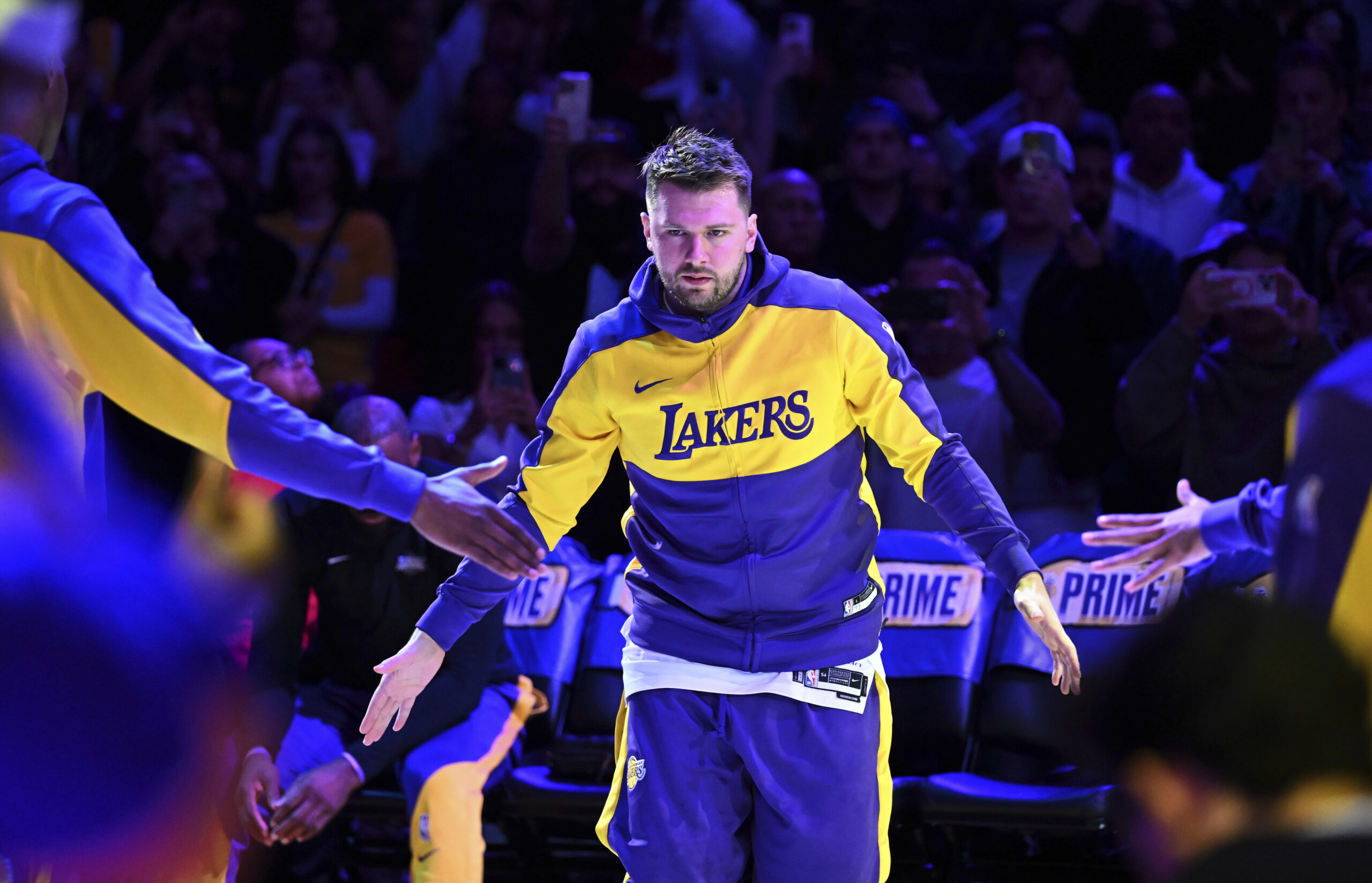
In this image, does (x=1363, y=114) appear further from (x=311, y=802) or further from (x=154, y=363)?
(x=154, y=363)

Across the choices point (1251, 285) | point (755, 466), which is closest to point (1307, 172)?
point (1251, 285)

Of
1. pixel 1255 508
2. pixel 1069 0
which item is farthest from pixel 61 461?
pixel 1069 0

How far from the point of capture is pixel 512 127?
21.5 feet

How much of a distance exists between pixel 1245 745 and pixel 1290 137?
16.7 feet

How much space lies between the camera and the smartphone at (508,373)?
5.26 metres

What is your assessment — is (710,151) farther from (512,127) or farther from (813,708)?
(512,127)

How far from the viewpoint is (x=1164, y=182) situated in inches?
235

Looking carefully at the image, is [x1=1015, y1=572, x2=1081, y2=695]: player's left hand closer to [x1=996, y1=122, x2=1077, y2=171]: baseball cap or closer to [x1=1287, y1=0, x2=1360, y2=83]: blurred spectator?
[x1=996, y1=122, x2=1077, y2=171]: baseball cap

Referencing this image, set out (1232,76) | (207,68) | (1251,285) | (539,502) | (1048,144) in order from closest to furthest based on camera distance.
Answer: (539,502) → (1251,285) → (1048,144) → (1232,76) → (207,68)

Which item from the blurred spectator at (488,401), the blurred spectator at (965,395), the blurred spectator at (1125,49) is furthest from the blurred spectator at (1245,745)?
the blurred spectator at (1125,49)

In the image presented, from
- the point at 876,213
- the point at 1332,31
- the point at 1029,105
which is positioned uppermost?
the point at 1332,31

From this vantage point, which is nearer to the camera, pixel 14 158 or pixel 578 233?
pixel 14 158

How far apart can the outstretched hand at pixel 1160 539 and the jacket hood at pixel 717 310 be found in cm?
90

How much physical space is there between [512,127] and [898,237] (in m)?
1.95
